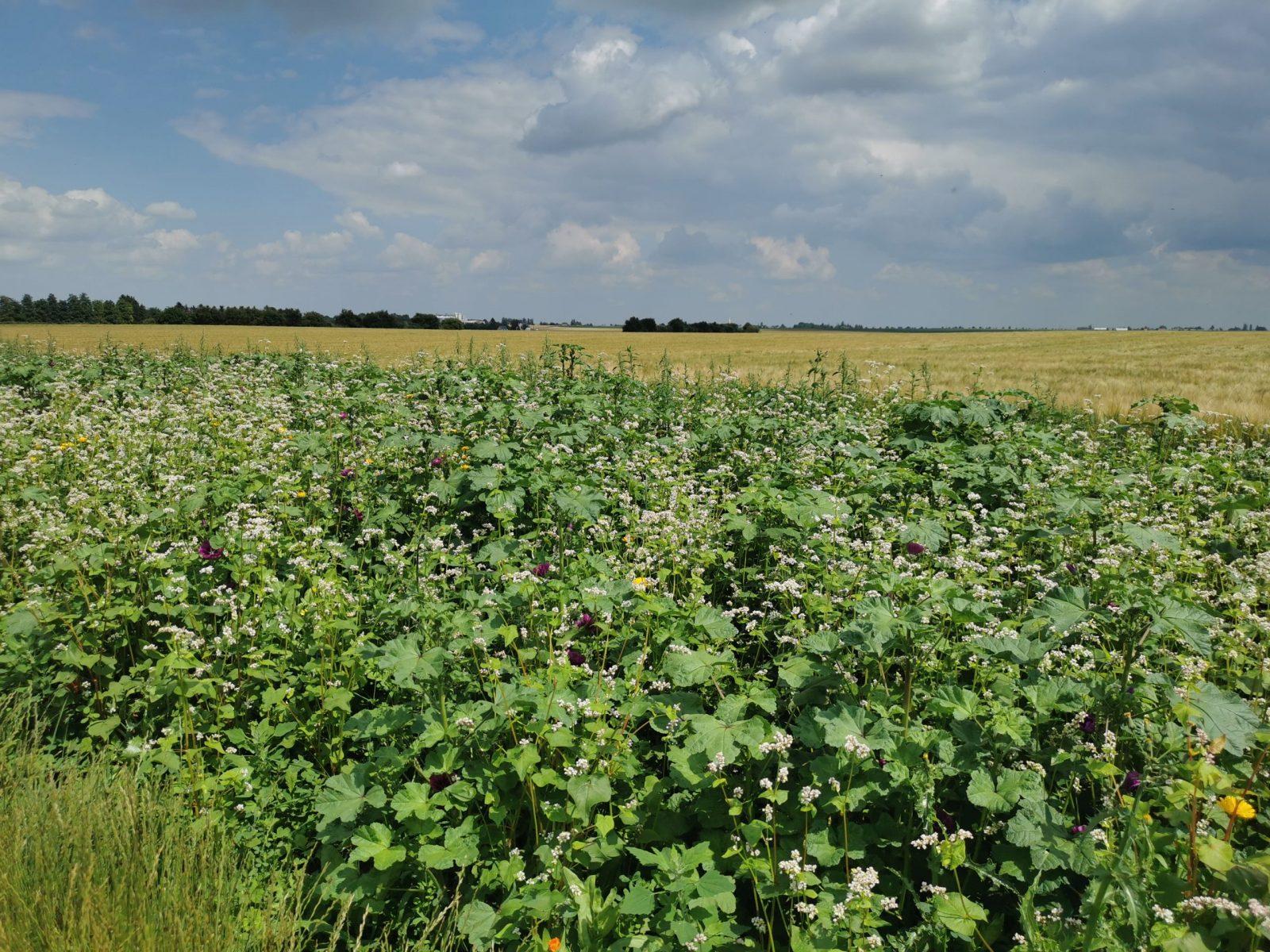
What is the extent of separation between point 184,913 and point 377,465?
459 centimetres

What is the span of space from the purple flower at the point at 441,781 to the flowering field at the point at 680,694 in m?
0.02

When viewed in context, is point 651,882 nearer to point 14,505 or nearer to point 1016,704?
point 1016,704

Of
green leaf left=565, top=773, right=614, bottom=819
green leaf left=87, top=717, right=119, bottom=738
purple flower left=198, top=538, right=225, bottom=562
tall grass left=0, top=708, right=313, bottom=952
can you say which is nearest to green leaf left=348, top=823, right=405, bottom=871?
tall grass left=0, top=708, right=313, bottom=952

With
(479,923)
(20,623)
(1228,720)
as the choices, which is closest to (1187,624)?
(1228,720)

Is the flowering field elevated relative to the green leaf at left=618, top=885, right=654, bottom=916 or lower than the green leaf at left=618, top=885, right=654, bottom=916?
elevated

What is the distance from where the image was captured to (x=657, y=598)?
3533 millimetres

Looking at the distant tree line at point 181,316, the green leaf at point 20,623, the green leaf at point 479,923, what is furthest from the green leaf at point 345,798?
the distant tree line at point 181,316

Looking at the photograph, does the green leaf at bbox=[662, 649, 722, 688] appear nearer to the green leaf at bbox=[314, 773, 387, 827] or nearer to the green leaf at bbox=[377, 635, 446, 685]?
the green leaf at bbox=[377, 635, 446, 685]

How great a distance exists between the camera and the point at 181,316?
212 feet

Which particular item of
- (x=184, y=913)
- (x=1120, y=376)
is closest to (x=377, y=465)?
(x=184, y=913)

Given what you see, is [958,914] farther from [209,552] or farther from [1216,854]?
[209,552]

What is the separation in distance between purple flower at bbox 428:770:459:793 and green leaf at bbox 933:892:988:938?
2061 mm

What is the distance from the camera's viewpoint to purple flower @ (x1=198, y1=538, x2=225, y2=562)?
461 cm

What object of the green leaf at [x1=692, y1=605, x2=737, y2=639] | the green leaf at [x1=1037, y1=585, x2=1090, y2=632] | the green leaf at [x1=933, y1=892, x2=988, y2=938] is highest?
the green leaf at [x1=1037, y1=585, x2=1090, y2=632]
